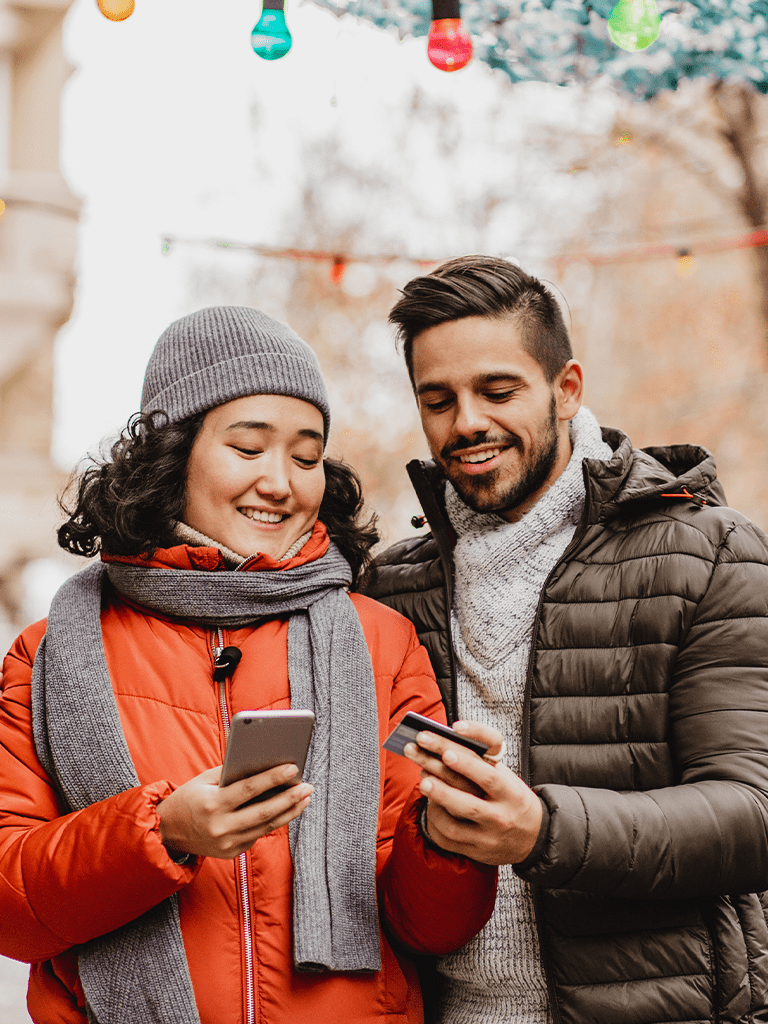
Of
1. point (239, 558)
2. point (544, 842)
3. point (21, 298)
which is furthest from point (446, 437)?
point (21, 298)

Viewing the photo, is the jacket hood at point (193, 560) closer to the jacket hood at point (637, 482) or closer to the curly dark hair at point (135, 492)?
the curly dark hair at point (135, 492)

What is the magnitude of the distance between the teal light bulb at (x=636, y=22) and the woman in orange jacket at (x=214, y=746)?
1125 millimetres

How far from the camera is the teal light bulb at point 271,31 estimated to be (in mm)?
2242

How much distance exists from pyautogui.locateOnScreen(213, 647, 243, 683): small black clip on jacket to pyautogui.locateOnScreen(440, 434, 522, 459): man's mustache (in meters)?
0.61

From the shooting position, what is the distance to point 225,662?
5.72 feet

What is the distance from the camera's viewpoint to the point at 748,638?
5.91ft

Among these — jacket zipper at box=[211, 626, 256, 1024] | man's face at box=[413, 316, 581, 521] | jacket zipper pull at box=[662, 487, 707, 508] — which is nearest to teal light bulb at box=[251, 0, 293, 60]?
man's face at box=[413, 316, 581, 521]

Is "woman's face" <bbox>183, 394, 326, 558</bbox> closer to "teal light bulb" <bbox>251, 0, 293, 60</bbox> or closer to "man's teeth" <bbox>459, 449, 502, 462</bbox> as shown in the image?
"man's teeth" <bbox>459, 449, 502, 462</bbox>

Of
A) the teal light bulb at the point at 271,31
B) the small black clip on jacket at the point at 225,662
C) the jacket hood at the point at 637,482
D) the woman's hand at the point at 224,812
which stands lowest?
the woman's hand at the point at 224,812

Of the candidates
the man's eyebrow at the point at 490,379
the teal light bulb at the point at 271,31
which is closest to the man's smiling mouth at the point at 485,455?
the man's eyebrow at the point at 490,379

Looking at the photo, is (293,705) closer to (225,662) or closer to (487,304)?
(225,662)

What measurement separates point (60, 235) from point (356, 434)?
2750 millimetres

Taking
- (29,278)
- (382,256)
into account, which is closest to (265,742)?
(382,256)

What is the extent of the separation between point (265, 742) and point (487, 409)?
88cm
